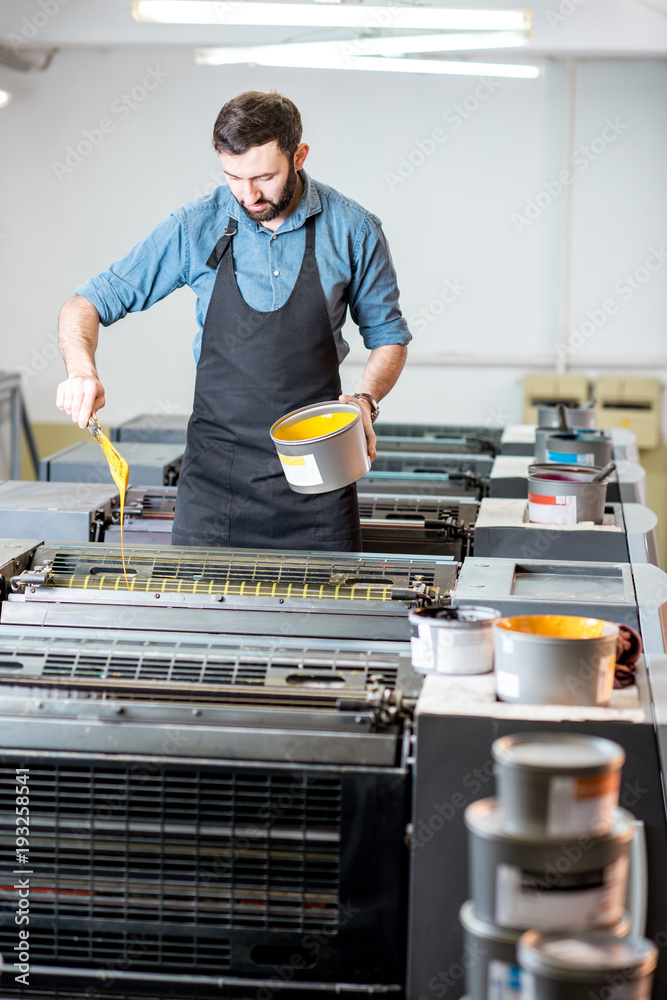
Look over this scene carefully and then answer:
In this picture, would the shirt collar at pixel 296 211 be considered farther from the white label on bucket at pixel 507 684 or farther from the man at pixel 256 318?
the white label on bucket at pixel 507 684

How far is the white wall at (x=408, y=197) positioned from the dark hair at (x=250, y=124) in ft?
14.2

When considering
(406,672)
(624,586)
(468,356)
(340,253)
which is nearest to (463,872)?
(406,672)

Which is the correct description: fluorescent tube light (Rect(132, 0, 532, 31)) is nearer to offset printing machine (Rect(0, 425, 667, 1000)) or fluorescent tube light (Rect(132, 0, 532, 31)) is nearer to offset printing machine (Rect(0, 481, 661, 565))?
offset printing machine (Rect(0, 481, 661, 565))

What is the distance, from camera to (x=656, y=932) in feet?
4.02

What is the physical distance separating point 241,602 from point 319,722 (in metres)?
0.49

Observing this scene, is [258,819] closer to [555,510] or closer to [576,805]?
[576,805]

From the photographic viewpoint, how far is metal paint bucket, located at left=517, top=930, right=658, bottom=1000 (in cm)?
84

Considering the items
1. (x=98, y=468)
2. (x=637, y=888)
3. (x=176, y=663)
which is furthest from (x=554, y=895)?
(x=98, y=468)

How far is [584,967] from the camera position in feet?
2.74

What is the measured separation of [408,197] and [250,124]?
4.41 metres

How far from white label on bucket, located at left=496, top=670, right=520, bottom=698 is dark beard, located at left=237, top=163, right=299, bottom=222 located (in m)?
1.18

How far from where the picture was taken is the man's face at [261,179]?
2031 millimetres

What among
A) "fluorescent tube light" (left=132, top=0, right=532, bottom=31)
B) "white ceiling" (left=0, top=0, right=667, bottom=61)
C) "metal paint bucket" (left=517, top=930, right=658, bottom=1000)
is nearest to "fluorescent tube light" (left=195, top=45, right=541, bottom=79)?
"fluorescent tube light" (left=132, top=0, right=532, bottom=31)

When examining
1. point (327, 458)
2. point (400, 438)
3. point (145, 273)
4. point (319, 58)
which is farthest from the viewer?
point (319, 58)
